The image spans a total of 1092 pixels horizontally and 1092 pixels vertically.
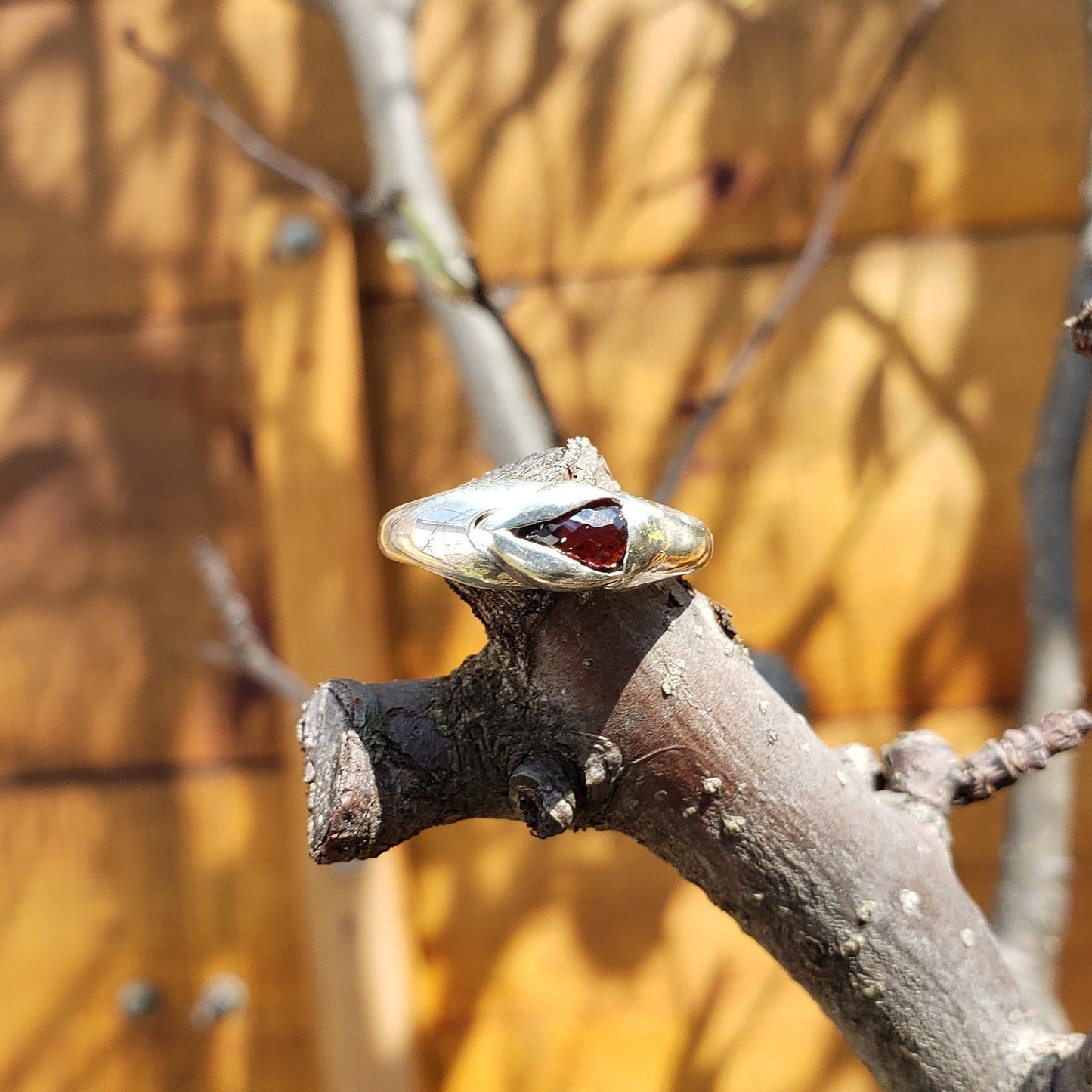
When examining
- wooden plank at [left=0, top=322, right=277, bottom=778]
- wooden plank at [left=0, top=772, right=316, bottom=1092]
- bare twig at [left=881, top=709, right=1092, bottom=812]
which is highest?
bare twig at [left=881, top=709, right=1092, bottom=812]

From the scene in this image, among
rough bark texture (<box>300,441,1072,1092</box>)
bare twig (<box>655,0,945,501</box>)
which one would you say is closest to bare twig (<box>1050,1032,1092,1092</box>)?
rough bark texture (<box>300,441,1072,1092</box>)

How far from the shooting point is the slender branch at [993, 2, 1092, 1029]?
54cm

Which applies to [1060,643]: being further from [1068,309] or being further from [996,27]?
[996,27]

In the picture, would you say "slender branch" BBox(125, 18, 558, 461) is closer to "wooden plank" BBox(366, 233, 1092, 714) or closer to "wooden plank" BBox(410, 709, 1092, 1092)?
"wooden plank" BBox(366, 233, 1092, 714)

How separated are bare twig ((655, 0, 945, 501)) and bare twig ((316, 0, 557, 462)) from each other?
0.30ft

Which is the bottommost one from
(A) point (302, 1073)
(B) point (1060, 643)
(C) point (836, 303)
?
(A) point (302, 1073)

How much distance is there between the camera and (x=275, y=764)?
2.78ft

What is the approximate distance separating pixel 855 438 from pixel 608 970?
470 millimetres

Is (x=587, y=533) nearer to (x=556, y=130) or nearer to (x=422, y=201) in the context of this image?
(x=422, y=201)

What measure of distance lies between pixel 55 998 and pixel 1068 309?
36.1 inches

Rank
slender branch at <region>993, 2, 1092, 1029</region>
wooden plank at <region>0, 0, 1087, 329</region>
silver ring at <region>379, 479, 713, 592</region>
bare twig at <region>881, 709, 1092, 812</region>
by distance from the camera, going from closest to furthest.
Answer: silver ring at <region>379, 479, 713, 592</region>
bare twig at <region>881, 709, 1092, 812</region>
slender branch at <region>993, 2, 1092, 1029</region>
wooden plank at <region>0, 0, 1087, 329</region>

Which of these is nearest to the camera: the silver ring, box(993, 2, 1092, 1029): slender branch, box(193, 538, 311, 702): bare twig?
the silver ring

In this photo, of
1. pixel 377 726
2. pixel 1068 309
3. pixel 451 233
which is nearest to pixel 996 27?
pixel 1068 309

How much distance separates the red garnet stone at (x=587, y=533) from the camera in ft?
0.80
